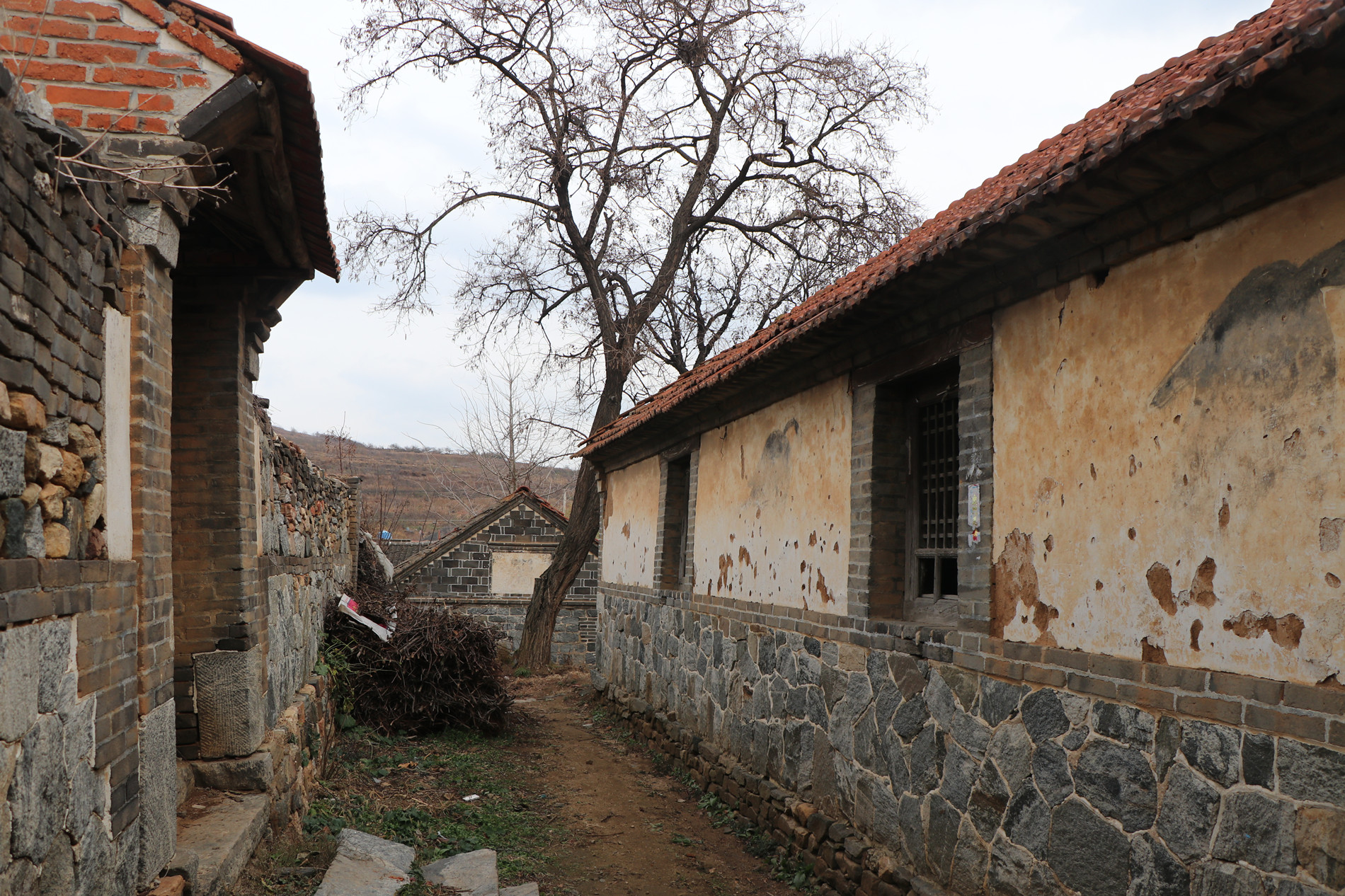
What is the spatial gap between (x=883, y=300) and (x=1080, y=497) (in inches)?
62.7

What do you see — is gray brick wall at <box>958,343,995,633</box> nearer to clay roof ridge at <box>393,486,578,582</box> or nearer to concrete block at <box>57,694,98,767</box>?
concrete block at <box>57,694,98,767</box>

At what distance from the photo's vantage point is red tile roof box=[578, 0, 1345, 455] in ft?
8.70

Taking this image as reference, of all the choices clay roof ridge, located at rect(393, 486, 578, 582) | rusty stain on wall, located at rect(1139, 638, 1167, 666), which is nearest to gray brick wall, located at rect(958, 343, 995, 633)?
rusty stain on wall, located at rect(1139, 638, 1167, 666)

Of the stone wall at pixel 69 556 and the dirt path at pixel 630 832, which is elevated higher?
the stone wall at pixel 69 556

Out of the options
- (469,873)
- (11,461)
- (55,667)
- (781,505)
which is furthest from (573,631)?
(11,461)

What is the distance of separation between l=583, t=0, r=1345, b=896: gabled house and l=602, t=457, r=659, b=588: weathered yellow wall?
4.18 metres

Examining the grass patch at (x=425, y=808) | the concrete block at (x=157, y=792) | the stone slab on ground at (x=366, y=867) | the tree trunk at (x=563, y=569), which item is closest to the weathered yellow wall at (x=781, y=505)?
the grass patch at (x=425, y=808)

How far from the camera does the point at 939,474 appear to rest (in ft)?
18.1

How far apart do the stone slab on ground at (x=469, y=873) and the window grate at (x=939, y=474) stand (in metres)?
3.22

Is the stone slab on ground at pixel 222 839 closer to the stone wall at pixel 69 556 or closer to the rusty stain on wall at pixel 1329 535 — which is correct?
the stone wall at pixel 69 556

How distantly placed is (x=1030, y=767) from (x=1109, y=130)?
2.62 metres

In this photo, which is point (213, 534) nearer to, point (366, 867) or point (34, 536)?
Result: point (366, 867)

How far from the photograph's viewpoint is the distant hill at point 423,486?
44.1m

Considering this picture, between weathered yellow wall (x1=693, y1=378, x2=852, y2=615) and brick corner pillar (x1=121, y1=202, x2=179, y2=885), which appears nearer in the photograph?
brick corner pillar (x1=121, y1=202, x2=179, y2=885)
